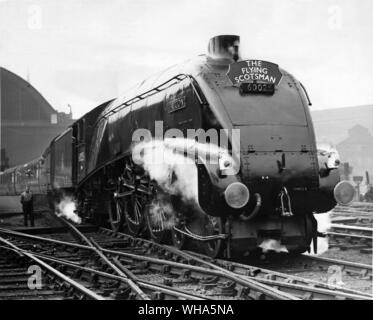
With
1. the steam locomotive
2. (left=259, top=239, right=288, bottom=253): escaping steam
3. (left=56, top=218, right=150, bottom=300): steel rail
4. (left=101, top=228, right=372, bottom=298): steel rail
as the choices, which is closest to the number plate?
the steam locomotive

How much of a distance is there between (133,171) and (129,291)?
3.65 m

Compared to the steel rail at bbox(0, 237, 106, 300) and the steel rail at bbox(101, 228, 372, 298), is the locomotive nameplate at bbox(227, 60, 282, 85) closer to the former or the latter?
the steel rail at bbox(101, 228, 372, 298)

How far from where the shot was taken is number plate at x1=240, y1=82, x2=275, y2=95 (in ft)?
22.2

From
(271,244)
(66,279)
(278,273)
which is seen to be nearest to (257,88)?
(271,244)

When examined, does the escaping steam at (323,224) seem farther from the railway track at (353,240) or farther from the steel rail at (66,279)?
the steel rail at (66,279)

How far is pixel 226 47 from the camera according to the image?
7188 mm

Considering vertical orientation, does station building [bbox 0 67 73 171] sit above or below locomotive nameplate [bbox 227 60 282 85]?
above

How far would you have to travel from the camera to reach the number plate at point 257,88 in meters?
6.76

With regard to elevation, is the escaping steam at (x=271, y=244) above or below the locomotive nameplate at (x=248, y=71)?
below

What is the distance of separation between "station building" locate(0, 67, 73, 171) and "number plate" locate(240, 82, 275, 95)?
388 inches

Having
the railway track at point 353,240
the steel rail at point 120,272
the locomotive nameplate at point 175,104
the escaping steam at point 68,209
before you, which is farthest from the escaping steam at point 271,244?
the escaping steam at point 68,209

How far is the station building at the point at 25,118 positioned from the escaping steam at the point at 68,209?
341 cm

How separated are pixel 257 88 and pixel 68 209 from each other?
10.7m
